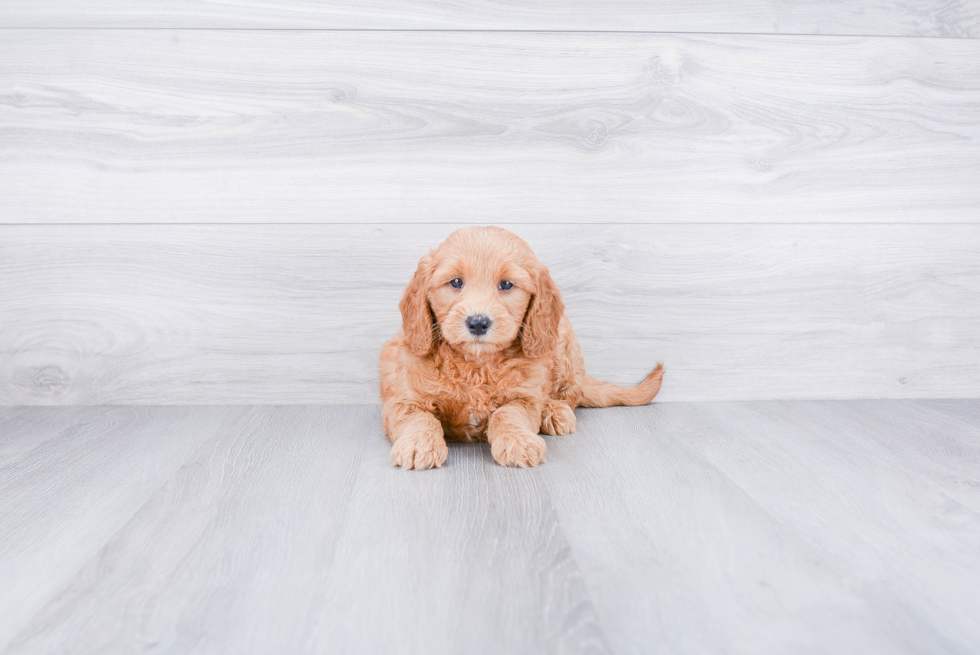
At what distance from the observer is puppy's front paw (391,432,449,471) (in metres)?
1.37

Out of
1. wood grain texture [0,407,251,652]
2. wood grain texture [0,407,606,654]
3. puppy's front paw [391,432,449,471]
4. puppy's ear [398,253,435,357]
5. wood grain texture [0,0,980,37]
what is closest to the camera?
wood grain texture [0,407,606,654]

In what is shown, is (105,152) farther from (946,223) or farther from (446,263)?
(946,223)

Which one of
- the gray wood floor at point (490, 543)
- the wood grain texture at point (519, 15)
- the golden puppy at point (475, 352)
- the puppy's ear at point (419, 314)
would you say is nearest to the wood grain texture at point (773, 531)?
the gray wood floor at point (490, 543)

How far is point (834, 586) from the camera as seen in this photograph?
92cm

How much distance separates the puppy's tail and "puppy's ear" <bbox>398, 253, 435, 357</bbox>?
56 centimetres

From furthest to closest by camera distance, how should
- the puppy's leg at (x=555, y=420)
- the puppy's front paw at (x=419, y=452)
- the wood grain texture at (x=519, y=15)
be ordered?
the wood grain texture at (x=519, y=15) < the puppy's leg at (x=555, y=420) < the puppy's front paw at (x=419, y=452)

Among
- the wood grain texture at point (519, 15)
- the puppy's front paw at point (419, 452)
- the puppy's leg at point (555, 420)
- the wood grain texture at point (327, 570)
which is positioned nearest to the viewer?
the wood grain texture at point (327, 570)

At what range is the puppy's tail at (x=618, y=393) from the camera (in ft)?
6.13

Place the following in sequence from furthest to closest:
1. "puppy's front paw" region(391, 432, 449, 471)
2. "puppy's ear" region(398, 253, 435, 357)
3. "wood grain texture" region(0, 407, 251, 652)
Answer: "puppy's ear" region(398, 253, 435, 357)
"puppy's front paw" region(391, 432, 449, 471)
"wood grain texture" region(0, 407, 251, 652)

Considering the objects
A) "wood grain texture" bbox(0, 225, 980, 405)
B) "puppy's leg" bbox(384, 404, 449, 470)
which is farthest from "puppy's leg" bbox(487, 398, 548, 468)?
"wood grain texture" bbox(0, 225, 980, 405)

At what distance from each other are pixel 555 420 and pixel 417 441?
407 millimetres

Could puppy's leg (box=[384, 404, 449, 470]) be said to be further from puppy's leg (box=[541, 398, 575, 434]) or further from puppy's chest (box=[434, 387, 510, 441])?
puppy's leg (box=[541, 398, 575, 434])

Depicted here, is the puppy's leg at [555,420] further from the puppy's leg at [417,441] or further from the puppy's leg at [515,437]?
the puppy's leg at [417,441]

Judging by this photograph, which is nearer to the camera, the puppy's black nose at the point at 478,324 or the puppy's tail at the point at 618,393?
the puppy's black nose at the point at 478,324
